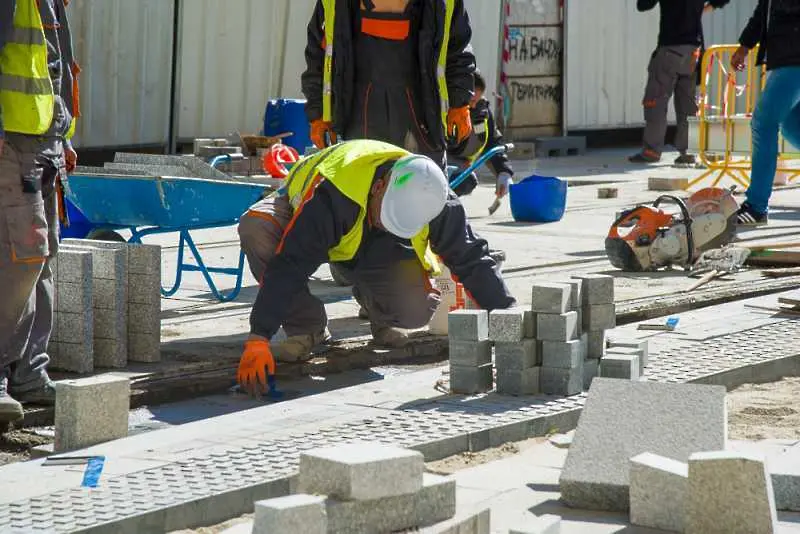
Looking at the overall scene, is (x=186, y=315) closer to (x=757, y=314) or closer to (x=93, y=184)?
(x=93, y=184)

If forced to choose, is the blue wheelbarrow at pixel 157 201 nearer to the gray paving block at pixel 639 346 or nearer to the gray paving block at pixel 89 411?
the gray paving block at pixel 639 346

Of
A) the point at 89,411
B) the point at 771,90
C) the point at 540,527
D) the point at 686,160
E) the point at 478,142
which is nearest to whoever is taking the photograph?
the point at 540,527

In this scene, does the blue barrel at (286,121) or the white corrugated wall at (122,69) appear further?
the blue barrel at (286,121)

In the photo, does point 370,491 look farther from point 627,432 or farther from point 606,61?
point 606,61

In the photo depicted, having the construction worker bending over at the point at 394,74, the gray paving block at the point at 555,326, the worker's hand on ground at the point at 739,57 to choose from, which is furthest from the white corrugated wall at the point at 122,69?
the gray paving block at the point at 555,326

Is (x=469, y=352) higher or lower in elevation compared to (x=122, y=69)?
lower

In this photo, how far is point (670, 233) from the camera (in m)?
9.43

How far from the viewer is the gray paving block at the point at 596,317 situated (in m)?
5.98

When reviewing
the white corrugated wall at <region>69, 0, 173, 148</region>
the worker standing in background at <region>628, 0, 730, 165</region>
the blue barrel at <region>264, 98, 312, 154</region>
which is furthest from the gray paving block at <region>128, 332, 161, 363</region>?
the worker standing in background at <region>628, 0, 730, 165</region>

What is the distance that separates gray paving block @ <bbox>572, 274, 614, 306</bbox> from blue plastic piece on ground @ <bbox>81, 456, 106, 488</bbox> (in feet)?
6.81

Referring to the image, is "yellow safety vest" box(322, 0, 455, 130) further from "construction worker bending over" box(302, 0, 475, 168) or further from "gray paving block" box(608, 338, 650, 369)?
"gray paving block" box(608, 338, 650, 369)

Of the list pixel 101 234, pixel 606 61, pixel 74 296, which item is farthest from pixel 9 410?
pixel 606 61

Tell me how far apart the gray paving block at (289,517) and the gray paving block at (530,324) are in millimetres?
2294

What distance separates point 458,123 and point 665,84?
1044cm
